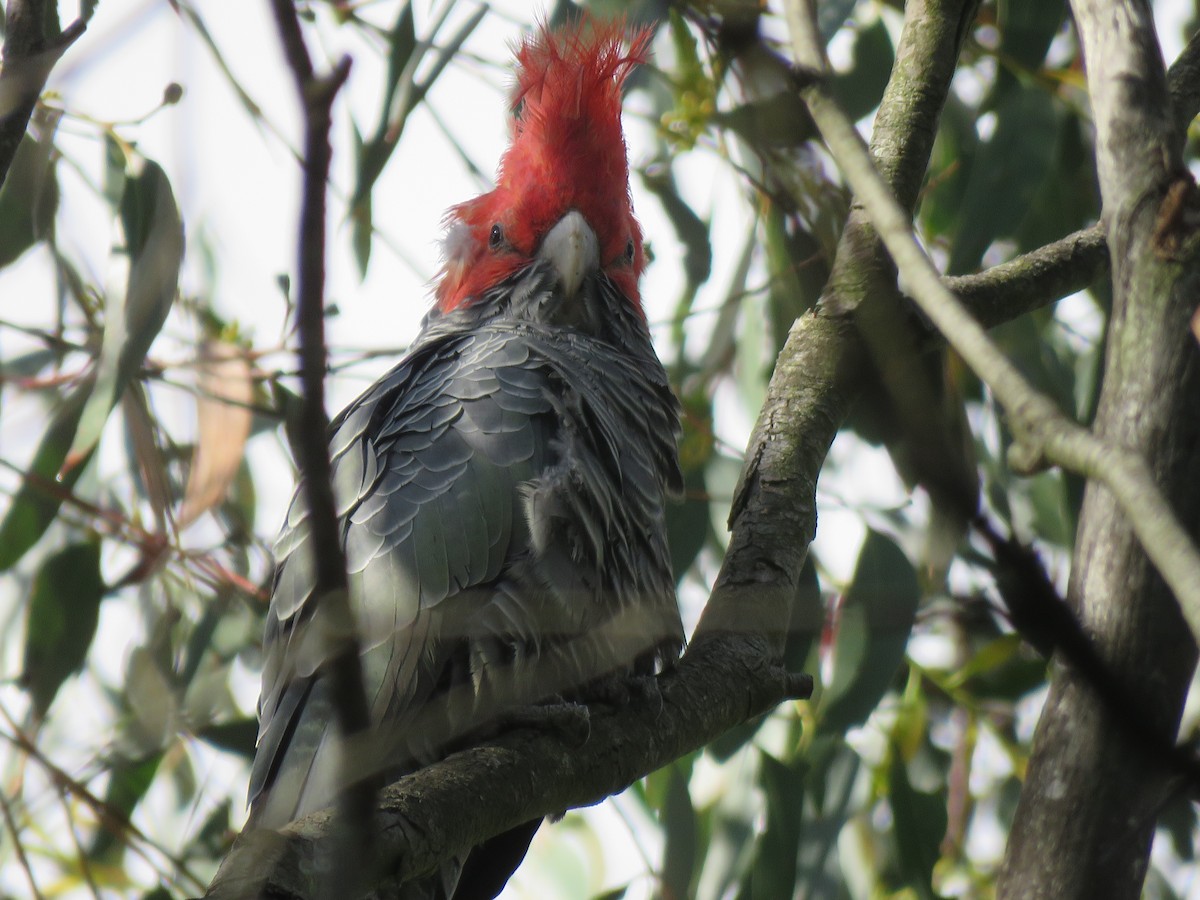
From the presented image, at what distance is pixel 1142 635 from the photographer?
4.62 ft

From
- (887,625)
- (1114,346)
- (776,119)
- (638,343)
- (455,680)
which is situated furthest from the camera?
(638,343)

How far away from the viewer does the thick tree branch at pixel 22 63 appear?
1.34m

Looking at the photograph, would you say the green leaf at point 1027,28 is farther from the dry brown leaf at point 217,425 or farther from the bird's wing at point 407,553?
the dry brown leaf at point 217,425

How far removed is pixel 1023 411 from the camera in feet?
3.34

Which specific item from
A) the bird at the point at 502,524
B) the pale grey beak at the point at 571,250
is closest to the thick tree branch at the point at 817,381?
the bird at the point at 502,524

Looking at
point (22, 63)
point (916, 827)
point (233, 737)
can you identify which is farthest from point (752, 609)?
point (233, 737)

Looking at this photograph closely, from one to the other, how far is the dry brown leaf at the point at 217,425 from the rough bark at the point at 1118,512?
1751mm

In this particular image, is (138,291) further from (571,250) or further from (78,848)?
(78,848)

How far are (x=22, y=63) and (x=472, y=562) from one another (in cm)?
93

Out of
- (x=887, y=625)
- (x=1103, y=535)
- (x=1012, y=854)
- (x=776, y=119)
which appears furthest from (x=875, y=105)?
(x=1012, y=854)

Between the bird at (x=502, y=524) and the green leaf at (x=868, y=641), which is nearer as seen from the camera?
the bird at (x=502, y=524)

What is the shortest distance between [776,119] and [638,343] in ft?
2.00

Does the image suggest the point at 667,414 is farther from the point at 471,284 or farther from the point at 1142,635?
the point at 1142,635

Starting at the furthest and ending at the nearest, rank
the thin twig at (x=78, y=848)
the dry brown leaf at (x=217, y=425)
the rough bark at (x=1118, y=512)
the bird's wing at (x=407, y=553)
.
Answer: the dry brown leaf at (x=217, y=425)
the thin twig at (x=78, y=848)
the bird's wing at (x=407, y=553)
the rough bark at (x=1118, y=512)
